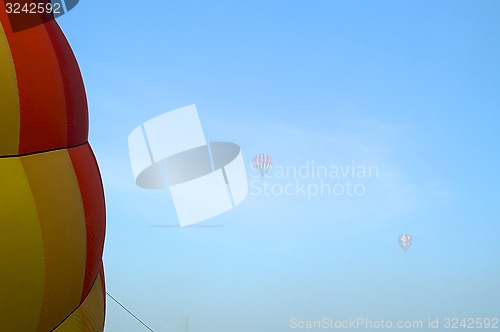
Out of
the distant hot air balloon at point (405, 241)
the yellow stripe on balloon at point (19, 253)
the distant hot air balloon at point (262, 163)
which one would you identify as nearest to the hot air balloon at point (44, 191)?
the yellow stripe on balloon at point (19, 253)

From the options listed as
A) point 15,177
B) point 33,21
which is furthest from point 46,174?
point 33,21

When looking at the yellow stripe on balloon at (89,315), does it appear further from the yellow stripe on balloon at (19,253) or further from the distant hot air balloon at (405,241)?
the distant hot air balloon at (405,241)

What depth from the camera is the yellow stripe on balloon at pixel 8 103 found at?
Result: 3.37 m

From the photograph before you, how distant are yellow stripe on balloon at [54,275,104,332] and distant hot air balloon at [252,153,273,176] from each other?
15198 millimetres

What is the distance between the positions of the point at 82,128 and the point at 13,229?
1.14 m

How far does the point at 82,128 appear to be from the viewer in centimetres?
423

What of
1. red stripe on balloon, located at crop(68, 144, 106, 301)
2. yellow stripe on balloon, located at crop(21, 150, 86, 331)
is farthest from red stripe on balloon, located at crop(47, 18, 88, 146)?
yellow stripe on balloon, located at crop(21, 150, 86, 331)

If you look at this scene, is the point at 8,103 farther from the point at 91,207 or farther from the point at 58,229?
the point at 91,207

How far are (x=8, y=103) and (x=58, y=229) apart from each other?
0.79m

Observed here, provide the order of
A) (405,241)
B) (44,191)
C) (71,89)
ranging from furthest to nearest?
(405,241), (71,89), (44,191)

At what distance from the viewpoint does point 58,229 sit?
3584 millimetres

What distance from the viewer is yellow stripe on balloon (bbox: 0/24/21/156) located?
11.1 ft

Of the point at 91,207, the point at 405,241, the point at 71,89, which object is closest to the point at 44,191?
the point at 91,207

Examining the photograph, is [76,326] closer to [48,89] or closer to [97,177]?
[97,177]
